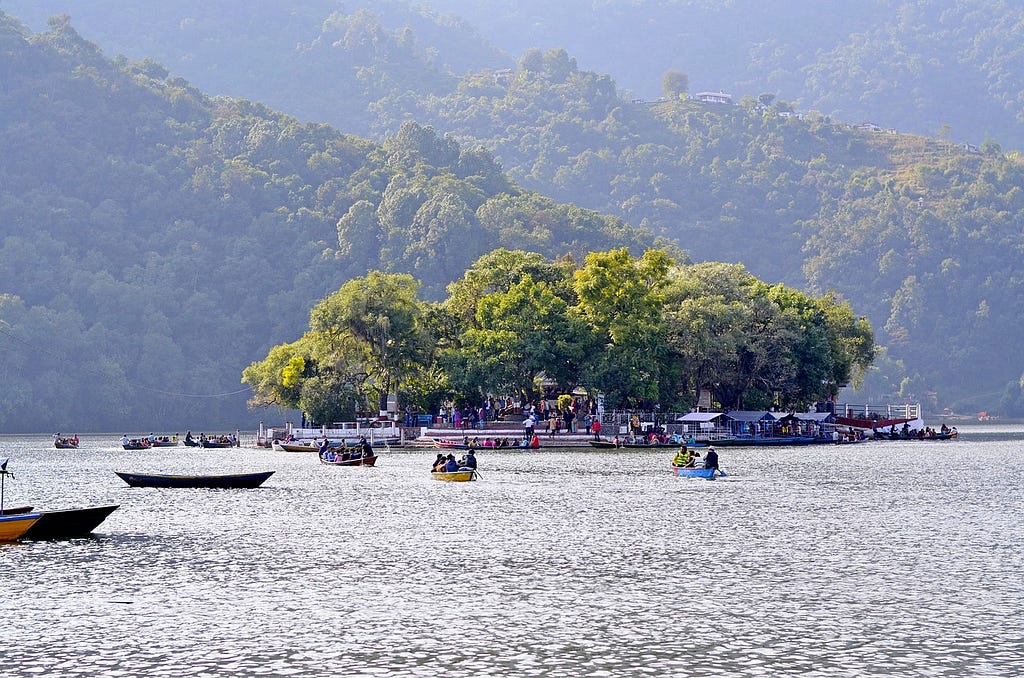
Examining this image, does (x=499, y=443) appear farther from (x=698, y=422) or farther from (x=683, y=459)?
(x=683, y=459)

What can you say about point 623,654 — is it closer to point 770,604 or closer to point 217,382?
point 770,604

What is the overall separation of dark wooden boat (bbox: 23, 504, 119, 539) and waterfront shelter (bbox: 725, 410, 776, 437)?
85.8m

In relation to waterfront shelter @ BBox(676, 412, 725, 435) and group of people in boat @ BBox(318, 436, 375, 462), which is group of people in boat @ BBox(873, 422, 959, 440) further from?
group of people in boat @ BBox(318, 436, 375, 462)

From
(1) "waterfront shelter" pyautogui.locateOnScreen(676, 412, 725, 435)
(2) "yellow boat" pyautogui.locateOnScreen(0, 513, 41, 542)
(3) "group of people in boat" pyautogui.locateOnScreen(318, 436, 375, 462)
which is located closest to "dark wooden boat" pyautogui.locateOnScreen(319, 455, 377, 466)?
(3) "group of people in boat" pyautogui.locateOnScreen(318, 436, 375, 462)

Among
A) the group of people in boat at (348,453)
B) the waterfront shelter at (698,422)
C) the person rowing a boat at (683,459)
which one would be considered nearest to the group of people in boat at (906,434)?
the waterfront shelter at (698,422)

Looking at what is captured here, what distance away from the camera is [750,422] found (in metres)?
126

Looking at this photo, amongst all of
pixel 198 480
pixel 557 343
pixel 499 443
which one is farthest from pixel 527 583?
pixel 557 343

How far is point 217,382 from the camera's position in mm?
198875

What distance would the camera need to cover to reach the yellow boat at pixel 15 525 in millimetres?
41344

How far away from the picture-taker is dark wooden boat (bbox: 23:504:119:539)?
1700 inches

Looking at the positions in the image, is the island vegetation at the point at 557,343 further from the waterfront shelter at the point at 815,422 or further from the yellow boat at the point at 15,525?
the yellow boat at the point at 15,525

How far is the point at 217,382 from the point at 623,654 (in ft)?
→ 583

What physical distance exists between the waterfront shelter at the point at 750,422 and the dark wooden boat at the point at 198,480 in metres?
65.9

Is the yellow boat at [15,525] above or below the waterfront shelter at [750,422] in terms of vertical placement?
below
